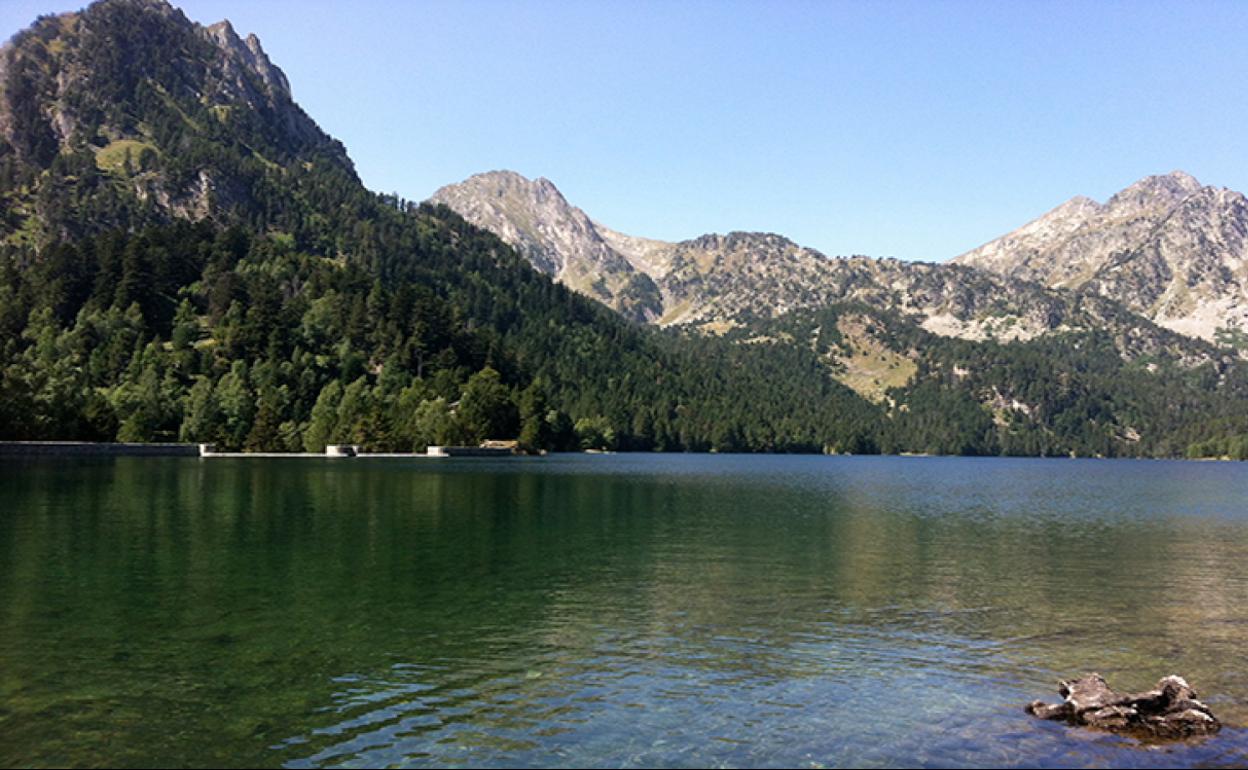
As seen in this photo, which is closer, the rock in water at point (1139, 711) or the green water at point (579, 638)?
the green water at point (579, 638)

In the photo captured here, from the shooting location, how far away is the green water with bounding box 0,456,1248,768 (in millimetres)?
24219

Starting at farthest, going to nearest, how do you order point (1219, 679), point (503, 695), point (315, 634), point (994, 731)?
point (315, 634) → point (1219, 679) → point (503, 695) → point (994, 731)

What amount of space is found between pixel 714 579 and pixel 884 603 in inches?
398

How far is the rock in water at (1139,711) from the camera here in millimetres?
26047

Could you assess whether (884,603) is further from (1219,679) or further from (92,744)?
(92,744)

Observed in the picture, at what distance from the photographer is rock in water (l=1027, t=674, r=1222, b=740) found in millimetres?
26047

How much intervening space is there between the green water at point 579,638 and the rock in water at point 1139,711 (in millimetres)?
809

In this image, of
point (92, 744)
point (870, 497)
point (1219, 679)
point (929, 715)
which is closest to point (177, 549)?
point (92, 744)

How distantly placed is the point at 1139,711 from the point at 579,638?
63.9 ft

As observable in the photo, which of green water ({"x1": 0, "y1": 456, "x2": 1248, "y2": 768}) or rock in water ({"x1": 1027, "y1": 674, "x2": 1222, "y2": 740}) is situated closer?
green water ({"x1": 0, "y1": 456, "x2": 1248, "y2": 768})

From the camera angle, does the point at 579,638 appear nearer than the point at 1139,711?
No

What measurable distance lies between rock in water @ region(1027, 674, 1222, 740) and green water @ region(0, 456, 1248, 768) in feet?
2.65

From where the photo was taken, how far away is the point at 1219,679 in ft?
107

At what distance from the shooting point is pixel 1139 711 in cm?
→ 2681
